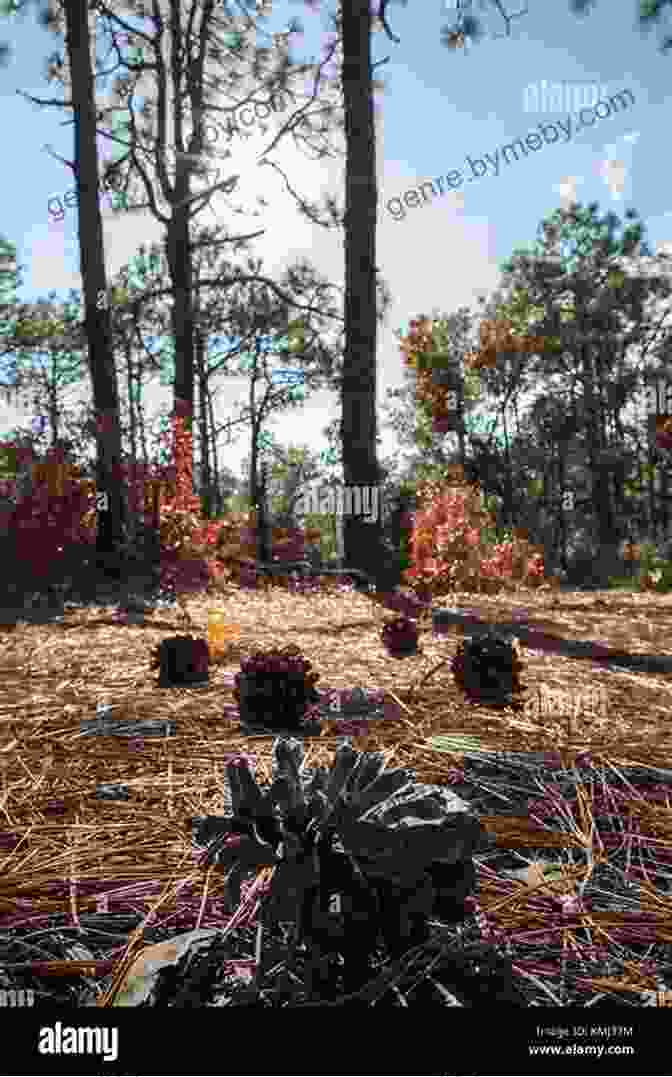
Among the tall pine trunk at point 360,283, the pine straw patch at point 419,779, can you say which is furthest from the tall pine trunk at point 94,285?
the pine straw patch at point 419,779

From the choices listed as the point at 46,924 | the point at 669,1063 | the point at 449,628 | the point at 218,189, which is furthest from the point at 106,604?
the point at 218,189

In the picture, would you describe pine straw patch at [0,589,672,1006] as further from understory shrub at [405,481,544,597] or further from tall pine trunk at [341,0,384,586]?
understory shrub at [405,481,544,597]

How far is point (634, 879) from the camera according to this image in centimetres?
87

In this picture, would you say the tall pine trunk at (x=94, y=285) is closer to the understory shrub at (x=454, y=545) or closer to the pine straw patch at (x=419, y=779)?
the understory shrub at (x=454, y=545)

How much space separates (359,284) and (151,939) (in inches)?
247

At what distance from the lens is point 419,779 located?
1.15 m

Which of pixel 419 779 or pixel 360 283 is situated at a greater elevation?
pixel 360 283

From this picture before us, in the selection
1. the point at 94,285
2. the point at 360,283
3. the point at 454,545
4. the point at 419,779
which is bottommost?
the point at 419,779

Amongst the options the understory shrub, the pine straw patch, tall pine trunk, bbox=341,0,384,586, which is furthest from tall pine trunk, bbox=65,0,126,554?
the pine straw patch

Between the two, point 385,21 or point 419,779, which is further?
point 385,21

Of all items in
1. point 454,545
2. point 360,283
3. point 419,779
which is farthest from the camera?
point 454,545

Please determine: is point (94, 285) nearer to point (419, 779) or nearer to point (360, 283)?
point (360, 283)

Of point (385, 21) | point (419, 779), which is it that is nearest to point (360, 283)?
point (385, 21)

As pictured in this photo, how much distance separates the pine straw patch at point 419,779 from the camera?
680 mm
